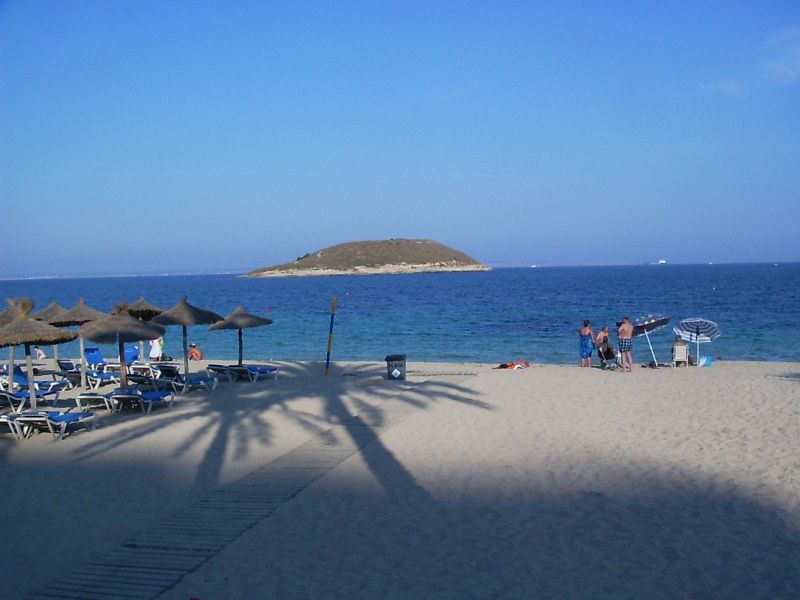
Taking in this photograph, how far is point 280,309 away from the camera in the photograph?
57.4 metres

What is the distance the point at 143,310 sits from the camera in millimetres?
16562

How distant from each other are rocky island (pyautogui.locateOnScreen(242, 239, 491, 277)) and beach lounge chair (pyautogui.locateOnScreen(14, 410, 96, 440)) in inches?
6128

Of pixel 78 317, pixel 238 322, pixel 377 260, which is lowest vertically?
pixel 238 322

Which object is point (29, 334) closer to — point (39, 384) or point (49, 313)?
point (39, 384)

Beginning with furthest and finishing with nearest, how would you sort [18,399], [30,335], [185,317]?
[185,317] < [18,399] < [30,335]

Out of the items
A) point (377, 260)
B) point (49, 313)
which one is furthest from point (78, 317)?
point (377, 260)

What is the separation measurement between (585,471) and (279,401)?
7.05m

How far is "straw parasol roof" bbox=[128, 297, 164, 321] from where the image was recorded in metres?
16.5

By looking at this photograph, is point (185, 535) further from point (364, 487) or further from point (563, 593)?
point (563, 593)

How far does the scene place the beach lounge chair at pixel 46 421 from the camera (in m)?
A: 11.1

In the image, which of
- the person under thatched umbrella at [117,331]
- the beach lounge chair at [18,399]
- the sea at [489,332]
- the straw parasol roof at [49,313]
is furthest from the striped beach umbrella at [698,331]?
the straw parasol roof at [49,313]

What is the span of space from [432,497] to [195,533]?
2.49 m

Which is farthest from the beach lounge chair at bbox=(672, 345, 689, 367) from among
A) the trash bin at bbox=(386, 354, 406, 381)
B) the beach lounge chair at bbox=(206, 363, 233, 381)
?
the beach lounge chair at bbox=(206, 363, 233, 381)

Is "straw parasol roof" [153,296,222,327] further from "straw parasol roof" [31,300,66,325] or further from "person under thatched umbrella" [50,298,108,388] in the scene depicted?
"straw parasol roof" [31,300,66,325]
